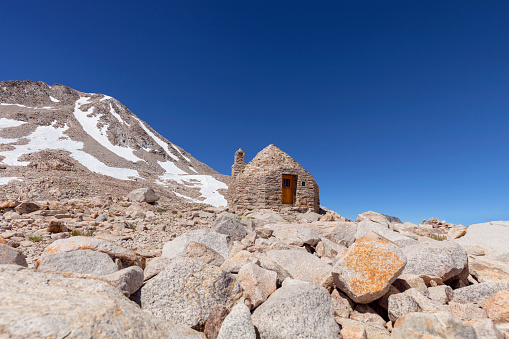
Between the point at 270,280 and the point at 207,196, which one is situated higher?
the point at 207,196

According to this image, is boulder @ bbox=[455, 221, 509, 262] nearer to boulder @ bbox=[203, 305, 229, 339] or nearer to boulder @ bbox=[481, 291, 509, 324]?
boulder @ bbox=[481, 291, 509, 324]

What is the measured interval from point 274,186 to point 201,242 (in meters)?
11.5

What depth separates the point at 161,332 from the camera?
7.54 feet

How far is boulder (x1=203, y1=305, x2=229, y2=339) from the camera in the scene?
2.78 meters

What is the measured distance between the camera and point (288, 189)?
696 inches

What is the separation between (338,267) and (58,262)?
430cm

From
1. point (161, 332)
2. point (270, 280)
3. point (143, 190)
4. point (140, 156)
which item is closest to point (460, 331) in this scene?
point (270, 280)

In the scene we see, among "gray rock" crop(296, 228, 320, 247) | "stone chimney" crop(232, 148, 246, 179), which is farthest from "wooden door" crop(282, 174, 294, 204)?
"gray rock" crop(296, 228, 320, 247)

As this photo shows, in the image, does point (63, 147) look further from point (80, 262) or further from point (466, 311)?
point (466, 311)

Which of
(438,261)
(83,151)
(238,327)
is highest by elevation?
(83,151)

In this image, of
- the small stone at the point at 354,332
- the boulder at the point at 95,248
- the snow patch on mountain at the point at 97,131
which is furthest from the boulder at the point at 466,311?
the snow patch on mountain at the point at 97,131

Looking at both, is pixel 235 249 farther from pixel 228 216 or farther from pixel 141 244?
pixel 141 244

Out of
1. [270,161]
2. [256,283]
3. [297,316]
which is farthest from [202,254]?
[270,161]

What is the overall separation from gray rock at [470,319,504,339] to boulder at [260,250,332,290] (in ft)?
5.91
